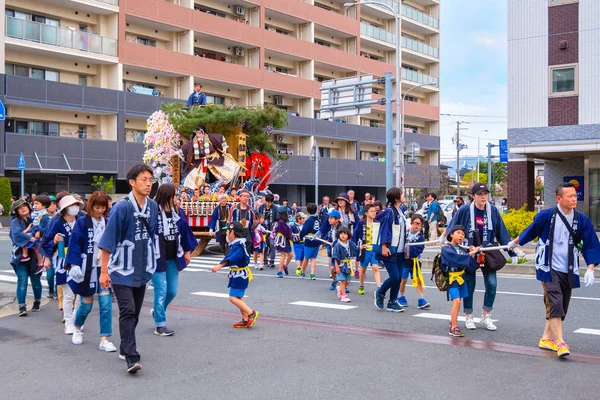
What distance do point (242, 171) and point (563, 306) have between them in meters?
13.4

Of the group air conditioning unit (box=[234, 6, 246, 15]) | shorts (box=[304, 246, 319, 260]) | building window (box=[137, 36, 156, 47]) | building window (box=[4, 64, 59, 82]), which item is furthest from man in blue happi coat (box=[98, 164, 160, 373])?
air conditioning unit (box=[234, 6, 246, 15])

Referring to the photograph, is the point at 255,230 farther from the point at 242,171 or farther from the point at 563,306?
the point at 563,306

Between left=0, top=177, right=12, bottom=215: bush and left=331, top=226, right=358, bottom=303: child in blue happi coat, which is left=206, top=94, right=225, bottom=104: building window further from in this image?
left=331, top=226, right=358, bottom=303: child in blue happi coat

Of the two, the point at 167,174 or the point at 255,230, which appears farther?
the point at 167,174

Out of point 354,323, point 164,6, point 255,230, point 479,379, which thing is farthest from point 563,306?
point 164,6

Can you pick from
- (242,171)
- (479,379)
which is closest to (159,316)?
(479,379)

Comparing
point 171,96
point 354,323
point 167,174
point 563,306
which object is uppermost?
point 171,96

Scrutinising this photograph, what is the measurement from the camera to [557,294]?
712 centimetres

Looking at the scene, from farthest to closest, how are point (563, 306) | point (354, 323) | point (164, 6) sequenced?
point (164, 6) → point (354, 323) → point (563, 306)

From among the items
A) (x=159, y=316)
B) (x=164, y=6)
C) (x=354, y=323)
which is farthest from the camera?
(x=164, y=6)

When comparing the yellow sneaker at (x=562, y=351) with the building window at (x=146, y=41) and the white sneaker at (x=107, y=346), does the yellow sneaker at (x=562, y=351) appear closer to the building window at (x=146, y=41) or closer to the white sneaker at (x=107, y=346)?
the white sneaker at (x=107, y=346)

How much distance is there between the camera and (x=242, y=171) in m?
19.6

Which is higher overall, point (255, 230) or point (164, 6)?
point (164, 6)

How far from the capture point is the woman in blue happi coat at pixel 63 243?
837 cm
